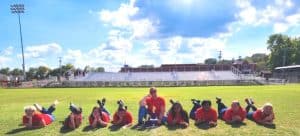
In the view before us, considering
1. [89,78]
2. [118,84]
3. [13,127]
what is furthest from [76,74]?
[13,127]

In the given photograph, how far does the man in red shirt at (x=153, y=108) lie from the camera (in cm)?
1242

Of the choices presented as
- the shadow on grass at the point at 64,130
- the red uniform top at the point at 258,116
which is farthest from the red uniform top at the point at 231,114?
the shadow on grass at the point at 64,130

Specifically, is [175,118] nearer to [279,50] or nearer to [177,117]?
[177,117]

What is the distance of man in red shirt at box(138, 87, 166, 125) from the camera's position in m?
12.4

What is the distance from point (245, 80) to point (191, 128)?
56.4 meters

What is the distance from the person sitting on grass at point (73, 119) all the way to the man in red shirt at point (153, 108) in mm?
1955

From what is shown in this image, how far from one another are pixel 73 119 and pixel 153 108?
102 inches

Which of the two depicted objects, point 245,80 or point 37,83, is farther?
point 37,83

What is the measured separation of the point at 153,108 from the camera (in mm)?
12727

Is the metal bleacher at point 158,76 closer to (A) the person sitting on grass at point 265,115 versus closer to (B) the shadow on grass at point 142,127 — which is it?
(A) the person sitting on grass at point 265,115

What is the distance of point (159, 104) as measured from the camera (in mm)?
12547

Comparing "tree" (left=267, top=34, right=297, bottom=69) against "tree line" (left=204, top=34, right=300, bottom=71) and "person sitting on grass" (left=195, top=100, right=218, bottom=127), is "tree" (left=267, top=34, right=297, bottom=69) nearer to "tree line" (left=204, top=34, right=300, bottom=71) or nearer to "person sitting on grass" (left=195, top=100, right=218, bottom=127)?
"tree line" (left=204, top=34, right=300, bottom=71)

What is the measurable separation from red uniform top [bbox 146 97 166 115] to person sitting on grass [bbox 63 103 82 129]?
7.40 ft

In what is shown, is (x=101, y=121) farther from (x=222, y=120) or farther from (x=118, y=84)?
(x=118, y=84)
